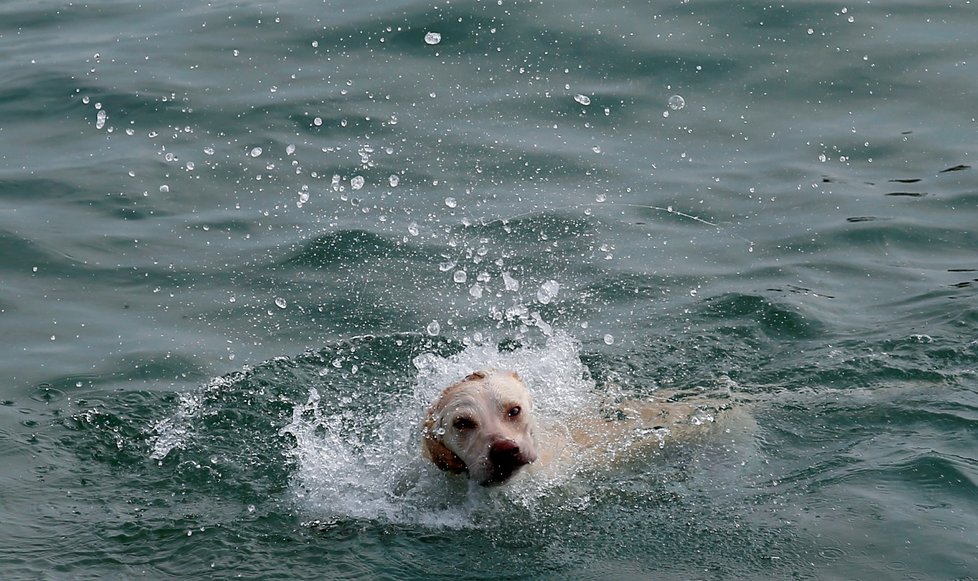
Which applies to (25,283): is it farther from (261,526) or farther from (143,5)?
(143,5)

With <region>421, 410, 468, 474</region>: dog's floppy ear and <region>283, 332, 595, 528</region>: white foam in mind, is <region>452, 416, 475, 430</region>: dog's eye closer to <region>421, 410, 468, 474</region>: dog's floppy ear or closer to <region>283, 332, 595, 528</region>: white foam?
<region>421, 410, 468, 474</region>: dog's floppy ear

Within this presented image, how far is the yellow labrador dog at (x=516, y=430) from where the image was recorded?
705 centimetres

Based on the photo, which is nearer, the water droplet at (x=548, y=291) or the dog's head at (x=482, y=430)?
the dog's head at (x=482, y=430)

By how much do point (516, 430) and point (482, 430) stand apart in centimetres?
22

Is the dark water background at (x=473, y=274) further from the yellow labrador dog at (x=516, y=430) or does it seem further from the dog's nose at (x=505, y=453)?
the dog's nose at (x=505, y=453)

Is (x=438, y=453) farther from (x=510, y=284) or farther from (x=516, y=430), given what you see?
(x=510, y=284)

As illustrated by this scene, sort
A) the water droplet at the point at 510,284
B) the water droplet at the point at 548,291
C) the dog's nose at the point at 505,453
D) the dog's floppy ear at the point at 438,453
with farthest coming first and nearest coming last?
the water droplet at the point at 510,284, the water droplet at the point at 548,291, the dog's floppy ear at the point at 438,453, the dog's nose at the point at 505,453

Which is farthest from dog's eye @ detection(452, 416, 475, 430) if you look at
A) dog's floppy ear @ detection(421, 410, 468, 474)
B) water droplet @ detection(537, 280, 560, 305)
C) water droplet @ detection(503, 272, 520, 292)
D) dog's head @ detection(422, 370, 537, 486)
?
water droplet @ detection(503, 272, 520, 292)

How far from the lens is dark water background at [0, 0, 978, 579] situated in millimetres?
7094

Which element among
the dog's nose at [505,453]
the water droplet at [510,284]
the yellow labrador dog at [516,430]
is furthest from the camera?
the water droplet at [510,284]

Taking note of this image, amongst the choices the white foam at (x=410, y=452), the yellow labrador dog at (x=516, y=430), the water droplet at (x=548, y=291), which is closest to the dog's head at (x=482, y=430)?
the yellow labrador dog at (x=516, y=430)

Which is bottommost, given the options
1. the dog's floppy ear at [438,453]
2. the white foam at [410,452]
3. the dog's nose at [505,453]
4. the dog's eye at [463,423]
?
the white foam at [410,452]

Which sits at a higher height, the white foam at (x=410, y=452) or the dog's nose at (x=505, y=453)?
the dog's nose at (x=505, y=453)

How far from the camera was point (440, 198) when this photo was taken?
11.3 metres
